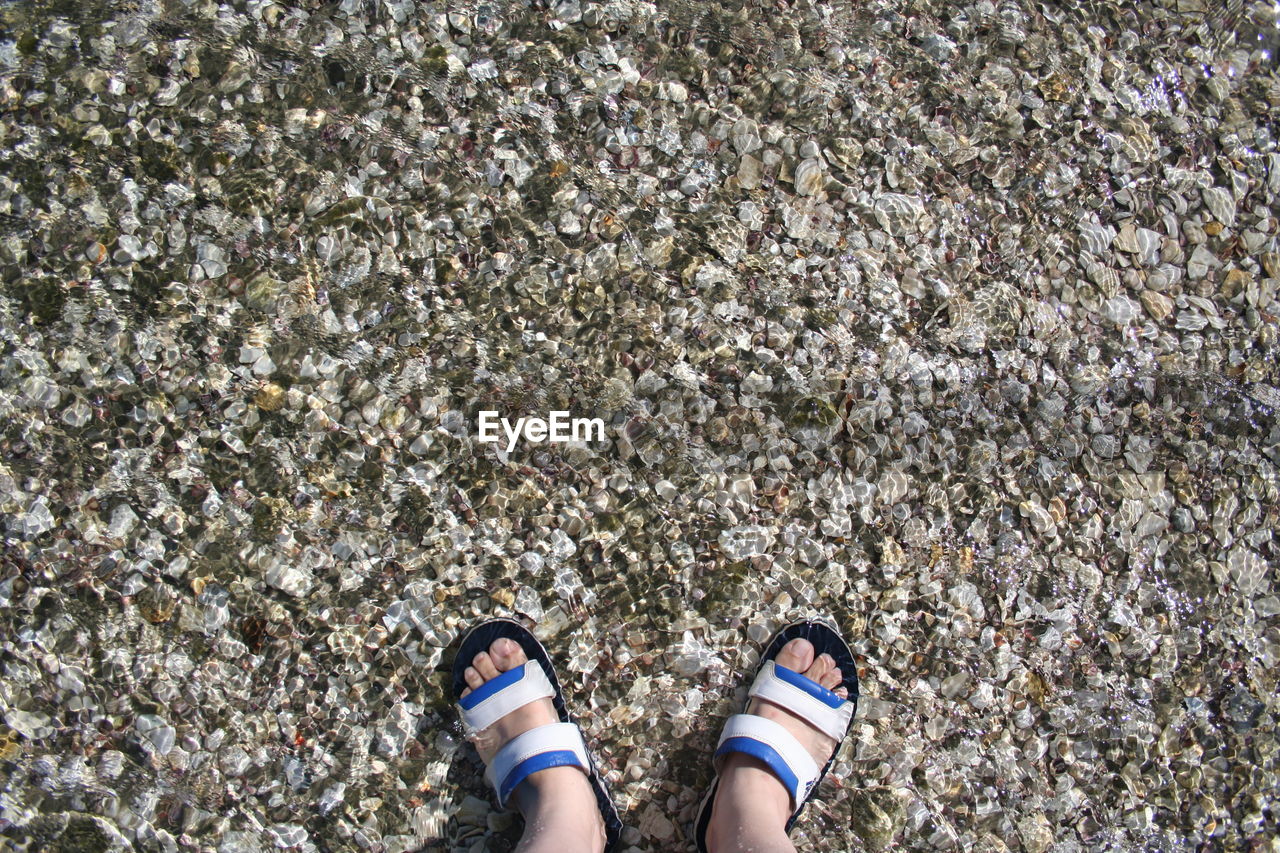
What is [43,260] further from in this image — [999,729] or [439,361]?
[999,729]

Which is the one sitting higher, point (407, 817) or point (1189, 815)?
point (1189, 815)

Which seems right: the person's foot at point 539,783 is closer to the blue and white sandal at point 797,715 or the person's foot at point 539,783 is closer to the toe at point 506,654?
the toe at point 506,654

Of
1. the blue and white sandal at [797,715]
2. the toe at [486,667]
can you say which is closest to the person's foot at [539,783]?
the toe at [486,667]

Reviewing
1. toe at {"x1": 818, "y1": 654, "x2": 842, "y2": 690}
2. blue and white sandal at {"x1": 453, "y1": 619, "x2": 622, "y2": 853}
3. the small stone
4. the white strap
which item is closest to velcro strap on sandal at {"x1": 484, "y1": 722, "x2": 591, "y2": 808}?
blue and white sandal at {"x1": 453, "y1": 619, "x2": 622, "y2": 853}

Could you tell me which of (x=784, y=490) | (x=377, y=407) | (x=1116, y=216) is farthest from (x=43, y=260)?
(x=1116, y=216)

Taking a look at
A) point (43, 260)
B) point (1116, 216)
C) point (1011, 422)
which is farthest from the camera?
point (1116, 216)

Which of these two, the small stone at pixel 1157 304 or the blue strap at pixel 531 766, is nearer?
the blue strap at pixel 531 766

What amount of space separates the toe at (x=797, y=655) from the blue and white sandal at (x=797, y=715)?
12 millimetres

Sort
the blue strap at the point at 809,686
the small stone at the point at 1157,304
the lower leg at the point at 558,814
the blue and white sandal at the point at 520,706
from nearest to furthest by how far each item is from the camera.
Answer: the lower leg at the point at 558,814
the blue and white sandal at the point at 520,706
the blue strap at the point at 809,686
the small stone at the point at 1157,304

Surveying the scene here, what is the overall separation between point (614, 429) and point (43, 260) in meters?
1.74

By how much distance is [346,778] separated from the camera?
2205 millimetres

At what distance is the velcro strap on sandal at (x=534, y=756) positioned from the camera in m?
2.22

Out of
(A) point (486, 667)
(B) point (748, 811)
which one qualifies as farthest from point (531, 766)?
(B) point (748, 811)

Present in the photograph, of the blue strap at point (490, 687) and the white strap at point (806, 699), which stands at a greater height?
the white strap at point (806, 699)
